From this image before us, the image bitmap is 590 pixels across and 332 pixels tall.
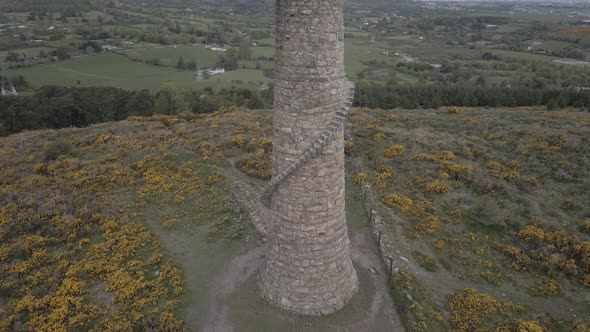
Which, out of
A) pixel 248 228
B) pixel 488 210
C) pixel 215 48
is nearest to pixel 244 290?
pixel 248 228

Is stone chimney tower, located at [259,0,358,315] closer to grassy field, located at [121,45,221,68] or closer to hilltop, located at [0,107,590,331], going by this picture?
hilltop, located at [0,107,590,331]

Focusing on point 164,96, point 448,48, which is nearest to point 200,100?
point 164,96

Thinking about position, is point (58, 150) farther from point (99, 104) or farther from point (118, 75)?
point (118, 75)

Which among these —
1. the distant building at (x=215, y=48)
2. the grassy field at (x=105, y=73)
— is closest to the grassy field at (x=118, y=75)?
the grassy field at (x=105, y=73)

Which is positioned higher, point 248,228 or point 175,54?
point 175,54

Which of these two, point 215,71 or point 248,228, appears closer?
point 248,228

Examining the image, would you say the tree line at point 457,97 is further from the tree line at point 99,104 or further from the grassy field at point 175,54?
the grassy field at point 175,54

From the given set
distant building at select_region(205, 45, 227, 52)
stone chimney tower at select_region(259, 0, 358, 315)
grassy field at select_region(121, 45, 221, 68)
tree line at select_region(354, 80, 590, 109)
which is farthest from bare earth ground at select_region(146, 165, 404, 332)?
distant building at select_region(205, 45, 227, 52)

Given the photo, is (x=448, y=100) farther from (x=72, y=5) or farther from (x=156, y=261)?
(x=72, y=5)
